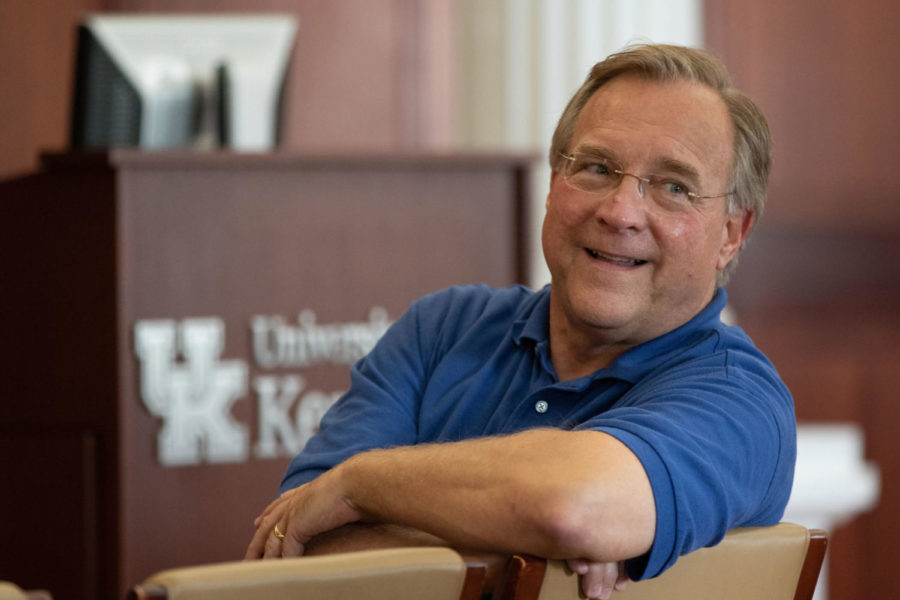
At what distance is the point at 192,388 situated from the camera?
104 inches

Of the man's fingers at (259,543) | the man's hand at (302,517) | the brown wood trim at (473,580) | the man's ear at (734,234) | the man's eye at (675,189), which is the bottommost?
the man's fingers at (259,543)

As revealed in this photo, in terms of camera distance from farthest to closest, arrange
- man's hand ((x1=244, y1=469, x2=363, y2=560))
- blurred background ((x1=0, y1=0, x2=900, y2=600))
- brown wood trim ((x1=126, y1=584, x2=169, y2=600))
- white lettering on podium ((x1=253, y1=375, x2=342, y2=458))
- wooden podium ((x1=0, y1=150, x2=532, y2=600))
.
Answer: blurred background ((x1=0, y1=0, x2=900, y2=600)) < white lettering on podium ((x1=253, y1=375, x2=342, y2=458)) < wooden podium ((x1=0, y1=150, x2=532, y2=600)) < man's hand ((x1=244, y1=469, x2=363, y2=560)) < brown wood trim ((x1=126, y1=584, x2=169, y2=600))

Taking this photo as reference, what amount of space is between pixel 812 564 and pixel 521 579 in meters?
0.36

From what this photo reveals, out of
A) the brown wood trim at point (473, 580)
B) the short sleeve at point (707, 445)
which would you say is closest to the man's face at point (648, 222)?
the short sleeve at point (707, 445)

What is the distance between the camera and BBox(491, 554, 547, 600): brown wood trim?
47.9 inches

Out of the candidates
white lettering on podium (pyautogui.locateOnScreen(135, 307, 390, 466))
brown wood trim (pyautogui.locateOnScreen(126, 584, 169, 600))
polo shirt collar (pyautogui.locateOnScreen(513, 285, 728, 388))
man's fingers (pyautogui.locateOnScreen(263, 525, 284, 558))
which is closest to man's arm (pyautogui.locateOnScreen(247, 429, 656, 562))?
man's fingers (pyautogui.locateOnScreen(263, 525, 284, 558))

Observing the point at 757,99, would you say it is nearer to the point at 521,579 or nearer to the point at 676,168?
the point at 676,168

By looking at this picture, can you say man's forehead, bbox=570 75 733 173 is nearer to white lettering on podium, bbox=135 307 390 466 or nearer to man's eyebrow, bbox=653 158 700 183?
man's eyebrow, bbox=653 158 700 183

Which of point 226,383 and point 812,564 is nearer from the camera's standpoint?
point 812,564

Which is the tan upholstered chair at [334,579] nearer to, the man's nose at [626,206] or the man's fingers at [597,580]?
the man's fingers at [597,580]

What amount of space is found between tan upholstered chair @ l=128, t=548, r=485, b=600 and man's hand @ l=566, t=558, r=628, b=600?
0.16 meters

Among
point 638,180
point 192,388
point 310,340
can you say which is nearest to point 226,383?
point 192,388

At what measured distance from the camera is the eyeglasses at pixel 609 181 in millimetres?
1644

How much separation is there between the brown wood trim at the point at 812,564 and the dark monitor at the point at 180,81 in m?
1.91
